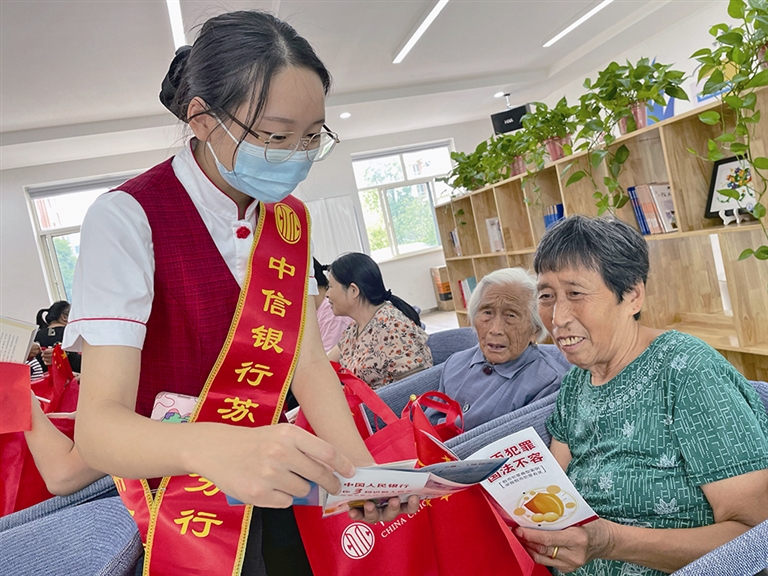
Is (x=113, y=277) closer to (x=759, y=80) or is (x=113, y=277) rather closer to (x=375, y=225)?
(x=759, y=80)

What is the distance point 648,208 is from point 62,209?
8.08m

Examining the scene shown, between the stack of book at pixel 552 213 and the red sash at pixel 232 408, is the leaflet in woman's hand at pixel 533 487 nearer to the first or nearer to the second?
the red sash at pixel 232 408

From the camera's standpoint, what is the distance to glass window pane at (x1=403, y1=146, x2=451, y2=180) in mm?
10562

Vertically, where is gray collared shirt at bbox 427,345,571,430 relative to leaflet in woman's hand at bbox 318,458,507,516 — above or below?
below

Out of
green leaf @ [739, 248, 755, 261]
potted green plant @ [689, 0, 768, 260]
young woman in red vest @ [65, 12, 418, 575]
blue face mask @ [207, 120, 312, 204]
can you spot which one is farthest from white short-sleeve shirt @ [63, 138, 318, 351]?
green leaf @ [739, 248, 755, 261]

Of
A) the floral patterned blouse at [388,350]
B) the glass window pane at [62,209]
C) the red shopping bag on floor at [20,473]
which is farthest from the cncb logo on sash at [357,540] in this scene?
the glass window pane at [62,209]

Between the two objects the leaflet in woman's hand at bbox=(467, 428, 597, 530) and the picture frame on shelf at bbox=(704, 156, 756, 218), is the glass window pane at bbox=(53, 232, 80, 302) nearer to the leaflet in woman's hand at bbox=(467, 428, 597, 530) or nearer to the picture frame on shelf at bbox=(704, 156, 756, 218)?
the picture frame on shelf at bbox=(704, 156, 756, 218)

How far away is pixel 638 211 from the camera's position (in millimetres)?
3137

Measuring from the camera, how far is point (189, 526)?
93 cm

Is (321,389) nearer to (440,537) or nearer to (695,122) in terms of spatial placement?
(440,537)

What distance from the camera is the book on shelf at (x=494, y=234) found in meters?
4.97

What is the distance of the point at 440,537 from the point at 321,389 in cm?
42

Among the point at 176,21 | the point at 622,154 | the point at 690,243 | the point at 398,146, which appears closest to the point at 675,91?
the point at 622,154

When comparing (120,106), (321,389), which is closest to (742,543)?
(321,389)
